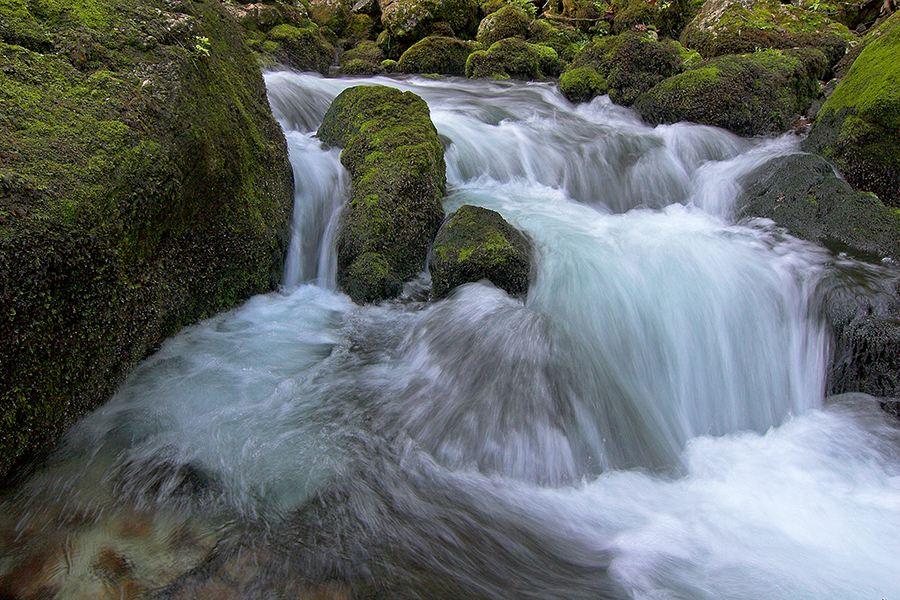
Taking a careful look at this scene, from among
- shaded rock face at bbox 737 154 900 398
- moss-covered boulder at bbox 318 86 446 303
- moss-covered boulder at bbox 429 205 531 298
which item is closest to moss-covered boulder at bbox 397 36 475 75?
moss-covered boulder at bbox 318 86 446 303

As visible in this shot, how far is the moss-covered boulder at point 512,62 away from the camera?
39.0 ft

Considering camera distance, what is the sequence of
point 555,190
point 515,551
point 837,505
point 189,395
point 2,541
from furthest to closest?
1. point 555,190
2. point 189,395
3. point 837,505
4. point 515,551
5. point 2,541

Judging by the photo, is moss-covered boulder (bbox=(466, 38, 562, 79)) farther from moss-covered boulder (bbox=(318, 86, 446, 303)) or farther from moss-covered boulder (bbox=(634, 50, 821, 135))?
moss-covered boulder (bbox=(318, 86, 446, 303))

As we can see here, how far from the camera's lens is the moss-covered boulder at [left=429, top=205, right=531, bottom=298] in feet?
15.3

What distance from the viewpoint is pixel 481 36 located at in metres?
13.9

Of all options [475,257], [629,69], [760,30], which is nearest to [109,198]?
[475,257]

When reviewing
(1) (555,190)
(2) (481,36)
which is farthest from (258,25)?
(1) (555,190)

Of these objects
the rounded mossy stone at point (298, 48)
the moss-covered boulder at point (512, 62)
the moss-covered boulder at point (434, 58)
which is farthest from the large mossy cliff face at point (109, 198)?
the moss-covered boulder at point (434, 58)

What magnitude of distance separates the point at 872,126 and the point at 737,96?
247 cm

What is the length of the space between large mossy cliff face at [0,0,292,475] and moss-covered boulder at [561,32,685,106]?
279 inches

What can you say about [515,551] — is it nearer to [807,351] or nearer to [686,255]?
[807,351]

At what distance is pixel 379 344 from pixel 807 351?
11.6 feet

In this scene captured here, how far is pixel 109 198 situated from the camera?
3.11 m

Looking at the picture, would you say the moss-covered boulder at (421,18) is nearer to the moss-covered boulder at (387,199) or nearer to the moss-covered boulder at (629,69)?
the moss-covered boulder at (629,69)
